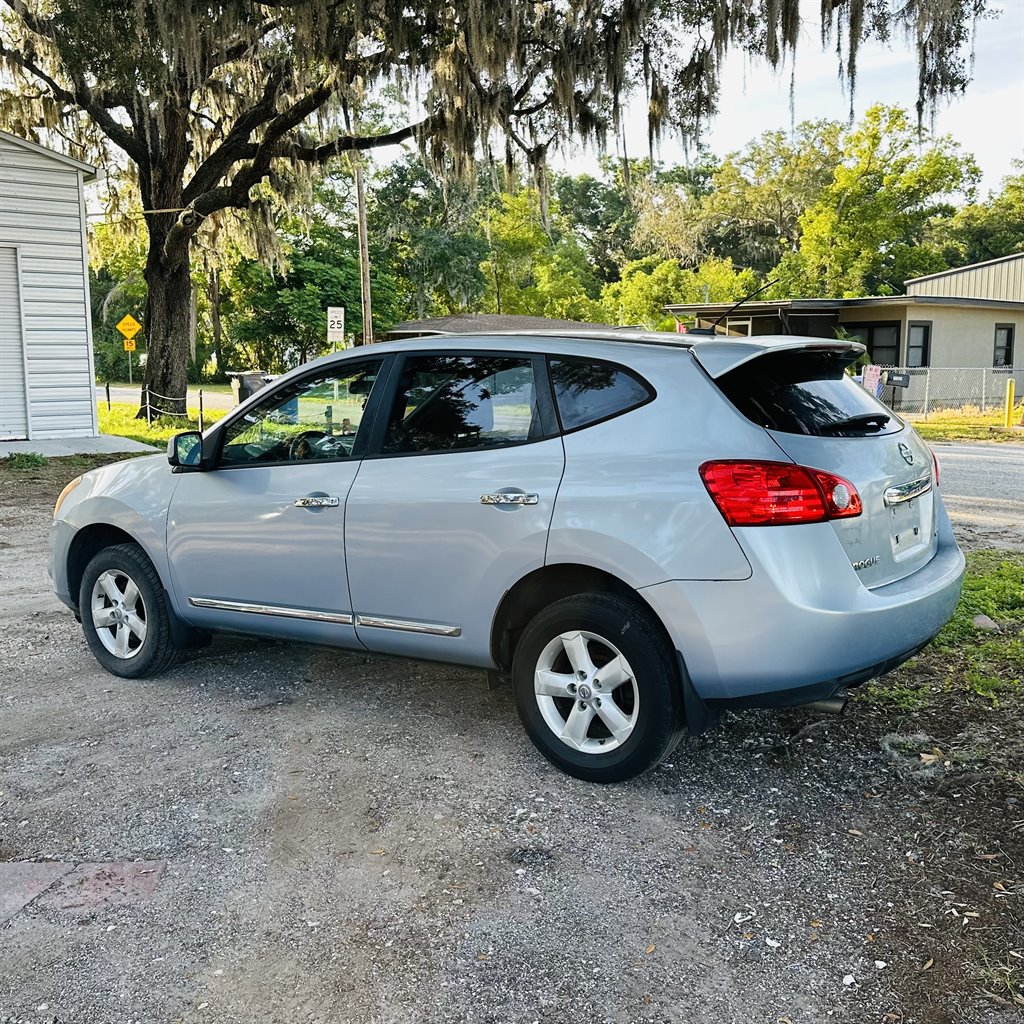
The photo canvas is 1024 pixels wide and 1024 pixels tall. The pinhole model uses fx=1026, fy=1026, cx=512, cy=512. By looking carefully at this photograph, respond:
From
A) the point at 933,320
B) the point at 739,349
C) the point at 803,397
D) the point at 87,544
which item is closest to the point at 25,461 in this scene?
the point at 87,544

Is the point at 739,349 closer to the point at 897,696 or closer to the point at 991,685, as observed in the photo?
the point at 897,696

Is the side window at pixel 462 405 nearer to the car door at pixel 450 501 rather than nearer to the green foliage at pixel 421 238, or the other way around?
the car door at pixel 450 501

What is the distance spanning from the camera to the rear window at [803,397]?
375cm

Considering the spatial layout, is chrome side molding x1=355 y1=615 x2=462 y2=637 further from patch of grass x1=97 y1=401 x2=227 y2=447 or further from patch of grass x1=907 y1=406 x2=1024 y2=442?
patch of grass x1=907 y1=406 x2=1024 y2=442

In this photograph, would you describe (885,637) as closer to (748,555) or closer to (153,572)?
(748,555)

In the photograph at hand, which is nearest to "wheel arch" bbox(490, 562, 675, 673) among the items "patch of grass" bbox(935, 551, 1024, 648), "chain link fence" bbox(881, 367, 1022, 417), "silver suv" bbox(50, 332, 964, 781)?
"silver suv" bbox(50, 332, 964, 781)

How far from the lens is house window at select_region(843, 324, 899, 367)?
2884 centimetres

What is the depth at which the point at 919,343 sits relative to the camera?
29.1 metres

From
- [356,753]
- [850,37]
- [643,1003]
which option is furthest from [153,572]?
[850,37]

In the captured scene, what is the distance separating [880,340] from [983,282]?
552cm

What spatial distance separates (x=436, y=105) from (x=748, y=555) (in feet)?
48.2

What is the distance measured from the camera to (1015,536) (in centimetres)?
882

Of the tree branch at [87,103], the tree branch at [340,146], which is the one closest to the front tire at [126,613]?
the tree branch at [340,146]

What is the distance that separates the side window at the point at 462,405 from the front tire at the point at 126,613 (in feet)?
5.39
